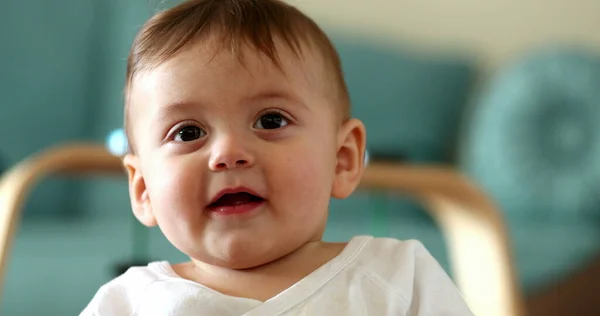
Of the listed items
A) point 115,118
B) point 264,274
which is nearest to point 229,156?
point 264,274

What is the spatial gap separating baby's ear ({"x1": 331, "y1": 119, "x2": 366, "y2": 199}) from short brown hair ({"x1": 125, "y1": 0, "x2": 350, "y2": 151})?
4 centimetres

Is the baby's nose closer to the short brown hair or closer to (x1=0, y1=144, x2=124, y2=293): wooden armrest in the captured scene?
the short brown hair

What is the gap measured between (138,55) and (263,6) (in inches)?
4.9

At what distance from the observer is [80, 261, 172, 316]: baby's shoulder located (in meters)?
0.75

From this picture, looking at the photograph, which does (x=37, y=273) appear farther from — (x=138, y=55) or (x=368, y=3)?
(x=368, y=3)

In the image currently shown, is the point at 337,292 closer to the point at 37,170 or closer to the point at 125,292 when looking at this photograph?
the point at 125,292

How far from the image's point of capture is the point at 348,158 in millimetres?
838

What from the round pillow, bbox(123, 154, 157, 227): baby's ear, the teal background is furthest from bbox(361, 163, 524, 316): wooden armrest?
the round pillow

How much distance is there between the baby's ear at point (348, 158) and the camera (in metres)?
0.82

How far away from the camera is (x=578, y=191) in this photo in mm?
2256

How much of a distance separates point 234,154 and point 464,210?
2.00 feet

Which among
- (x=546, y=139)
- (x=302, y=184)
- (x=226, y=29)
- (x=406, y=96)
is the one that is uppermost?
(x=226, y=29)

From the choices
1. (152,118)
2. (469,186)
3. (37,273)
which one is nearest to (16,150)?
(37,273)

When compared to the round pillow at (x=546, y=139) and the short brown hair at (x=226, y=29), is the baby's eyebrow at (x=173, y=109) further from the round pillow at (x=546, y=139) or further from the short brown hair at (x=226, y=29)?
the round pillow at (x=546, y=139)
